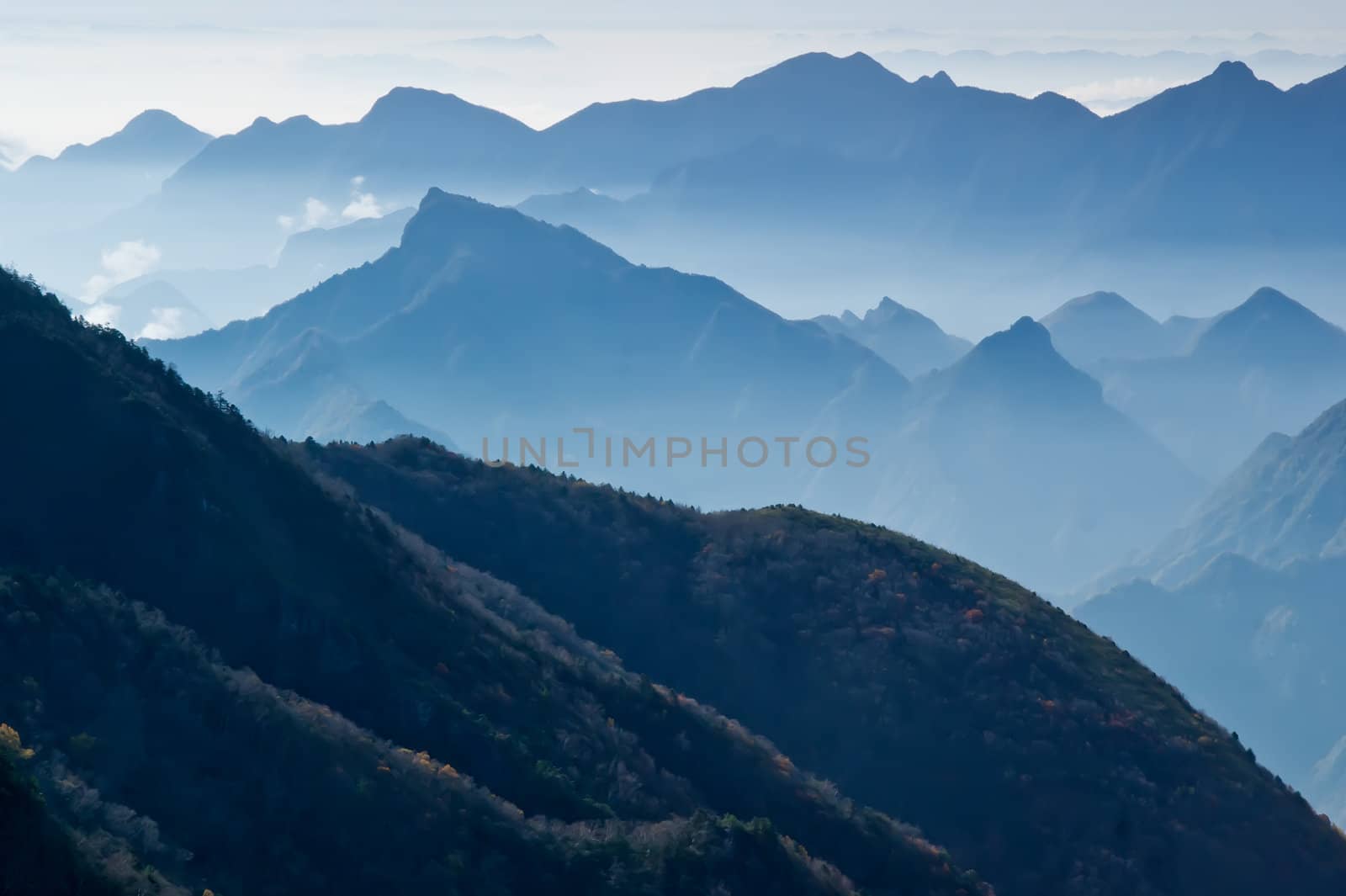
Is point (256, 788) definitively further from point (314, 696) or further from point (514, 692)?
point (514, 692)

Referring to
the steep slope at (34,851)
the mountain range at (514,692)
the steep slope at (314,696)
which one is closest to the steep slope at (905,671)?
the mountain range at (514,692)

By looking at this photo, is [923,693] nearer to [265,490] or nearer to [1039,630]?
[1039,630]

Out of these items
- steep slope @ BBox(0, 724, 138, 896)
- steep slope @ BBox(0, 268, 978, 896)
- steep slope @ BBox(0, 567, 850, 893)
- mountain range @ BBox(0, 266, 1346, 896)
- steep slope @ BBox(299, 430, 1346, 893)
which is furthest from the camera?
steep slope @ BBox(299, 430, 1346, 893)

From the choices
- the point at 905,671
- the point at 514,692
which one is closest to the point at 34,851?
the point at 514,692

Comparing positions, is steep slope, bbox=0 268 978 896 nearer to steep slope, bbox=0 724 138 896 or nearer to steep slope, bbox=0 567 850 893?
steep slope, bbox=0 567 850 893

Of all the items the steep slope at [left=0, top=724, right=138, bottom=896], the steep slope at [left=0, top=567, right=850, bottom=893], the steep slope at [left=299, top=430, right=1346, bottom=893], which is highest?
the steep slope at [left=299, top=430, right=1346, bottom=893]

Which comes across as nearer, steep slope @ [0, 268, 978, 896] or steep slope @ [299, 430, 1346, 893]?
steep slope @ [0, 268, 978, 896]

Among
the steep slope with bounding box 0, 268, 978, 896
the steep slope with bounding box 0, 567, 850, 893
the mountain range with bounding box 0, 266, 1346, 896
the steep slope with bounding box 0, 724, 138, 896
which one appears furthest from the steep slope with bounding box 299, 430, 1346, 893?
the steep slope with bounding box 0, 724, 138, 896
